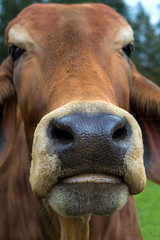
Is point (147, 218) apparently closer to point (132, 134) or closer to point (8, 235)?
point (8, 235)

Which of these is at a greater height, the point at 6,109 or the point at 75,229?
the point at 6,109

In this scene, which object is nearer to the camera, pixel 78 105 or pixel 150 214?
pixel 78 105

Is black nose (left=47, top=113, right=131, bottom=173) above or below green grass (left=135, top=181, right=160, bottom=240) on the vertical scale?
above

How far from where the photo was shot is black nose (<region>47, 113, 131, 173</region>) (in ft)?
8.32

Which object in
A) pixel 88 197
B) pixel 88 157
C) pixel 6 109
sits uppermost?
pixel 88 157

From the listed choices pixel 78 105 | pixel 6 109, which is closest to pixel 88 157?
pixel 78 105

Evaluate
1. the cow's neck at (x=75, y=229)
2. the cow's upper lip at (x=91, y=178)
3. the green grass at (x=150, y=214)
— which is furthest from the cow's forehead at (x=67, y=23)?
the green grass at (x=150, y=214)

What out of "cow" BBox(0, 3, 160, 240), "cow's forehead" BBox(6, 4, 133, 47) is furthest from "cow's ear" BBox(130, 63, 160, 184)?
"cow's forehead" BBox(6, 4, 133, 47)

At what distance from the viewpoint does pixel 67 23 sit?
145 inches

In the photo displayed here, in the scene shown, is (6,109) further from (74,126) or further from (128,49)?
(74,126)

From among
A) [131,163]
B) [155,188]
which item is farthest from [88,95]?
[155,188]

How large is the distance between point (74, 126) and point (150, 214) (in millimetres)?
7982

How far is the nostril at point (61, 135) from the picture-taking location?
2.59 metres

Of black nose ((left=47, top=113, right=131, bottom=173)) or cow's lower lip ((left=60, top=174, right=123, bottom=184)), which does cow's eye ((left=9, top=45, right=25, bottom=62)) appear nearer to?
black nose ((left=47, top=113, right=131, bottom=173))
